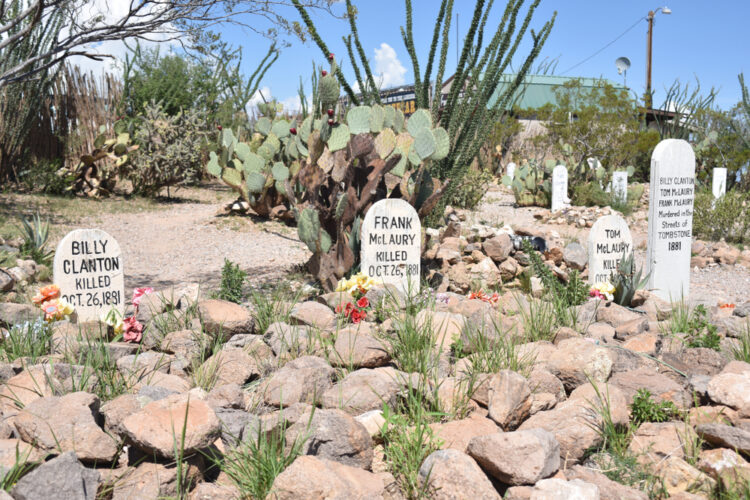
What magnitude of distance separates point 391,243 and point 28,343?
7.92 feet

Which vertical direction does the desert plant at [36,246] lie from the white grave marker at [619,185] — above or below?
below

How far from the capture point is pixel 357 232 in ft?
16.4

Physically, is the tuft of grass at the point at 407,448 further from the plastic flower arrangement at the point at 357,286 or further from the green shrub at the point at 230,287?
the green shrub at the point at 230,287

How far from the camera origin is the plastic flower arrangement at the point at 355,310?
3650mm

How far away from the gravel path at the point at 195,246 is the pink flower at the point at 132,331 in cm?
173

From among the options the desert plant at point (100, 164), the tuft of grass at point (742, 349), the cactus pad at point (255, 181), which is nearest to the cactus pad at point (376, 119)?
the tuft of grass at point (742, 349)

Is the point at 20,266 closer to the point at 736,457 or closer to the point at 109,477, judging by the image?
the point at 109,477

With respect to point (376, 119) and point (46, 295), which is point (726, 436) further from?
point (376, 119)

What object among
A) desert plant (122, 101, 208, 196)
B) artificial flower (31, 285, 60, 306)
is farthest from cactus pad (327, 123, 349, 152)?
desert plant (122, 101, 208, 196)

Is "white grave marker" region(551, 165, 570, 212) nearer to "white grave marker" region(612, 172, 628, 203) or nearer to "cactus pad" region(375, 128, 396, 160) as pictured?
"white grave marker" region(612, 172, 628, 203)

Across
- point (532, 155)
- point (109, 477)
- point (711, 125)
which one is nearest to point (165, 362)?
point (109, 477)

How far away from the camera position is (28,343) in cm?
311

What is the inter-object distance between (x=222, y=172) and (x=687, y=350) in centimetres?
828

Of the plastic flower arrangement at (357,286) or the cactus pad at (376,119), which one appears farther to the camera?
the cactus pad at (376,119)
